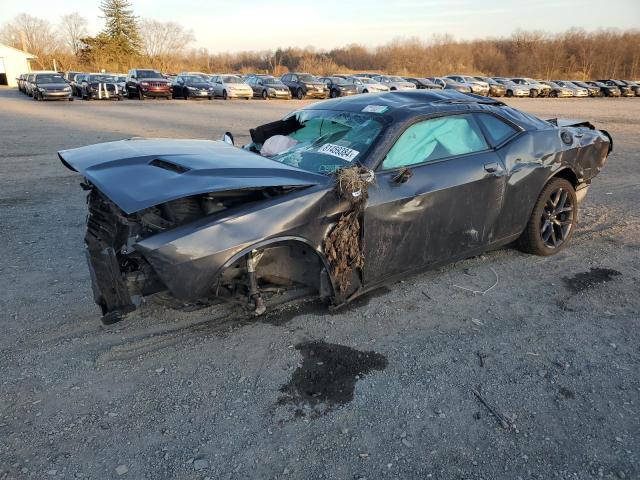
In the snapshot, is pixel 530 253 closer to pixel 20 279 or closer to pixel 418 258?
pixel 418 258

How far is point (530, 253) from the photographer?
4.65 metres

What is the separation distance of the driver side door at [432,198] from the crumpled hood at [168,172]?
57cm

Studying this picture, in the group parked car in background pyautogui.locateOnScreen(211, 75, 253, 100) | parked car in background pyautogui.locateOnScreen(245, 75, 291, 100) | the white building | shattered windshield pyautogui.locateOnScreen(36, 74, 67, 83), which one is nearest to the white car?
parked car in background pyautogui.locateOnScreen(245, 75, 291, 100)

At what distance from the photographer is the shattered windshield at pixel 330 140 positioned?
3441 mm

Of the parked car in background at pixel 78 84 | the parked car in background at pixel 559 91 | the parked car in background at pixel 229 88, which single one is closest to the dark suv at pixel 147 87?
the parked car in background at pixel 78 84

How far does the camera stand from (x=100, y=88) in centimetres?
2388

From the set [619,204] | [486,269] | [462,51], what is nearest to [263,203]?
[486,269]

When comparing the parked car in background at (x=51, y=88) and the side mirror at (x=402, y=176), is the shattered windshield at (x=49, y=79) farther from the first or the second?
the side mirror at (x=402, y=176)

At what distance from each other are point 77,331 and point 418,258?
2.51 metres

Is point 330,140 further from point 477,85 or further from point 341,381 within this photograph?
point 477,85

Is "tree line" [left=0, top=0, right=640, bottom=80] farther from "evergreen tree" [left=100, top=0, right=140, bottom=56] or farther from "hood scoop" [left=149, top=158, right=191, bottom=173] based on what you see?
"hood scoop" [left=149, top=158, right=191, bottom=173]

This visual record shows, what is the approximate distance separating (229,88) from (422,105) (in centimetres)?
2504

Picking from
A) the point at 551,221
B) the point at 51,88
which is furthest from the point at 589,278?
the point at 51,88

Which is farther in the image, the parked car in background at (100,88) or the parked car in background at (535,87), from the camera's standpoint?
the parked car in background at (535,87)
